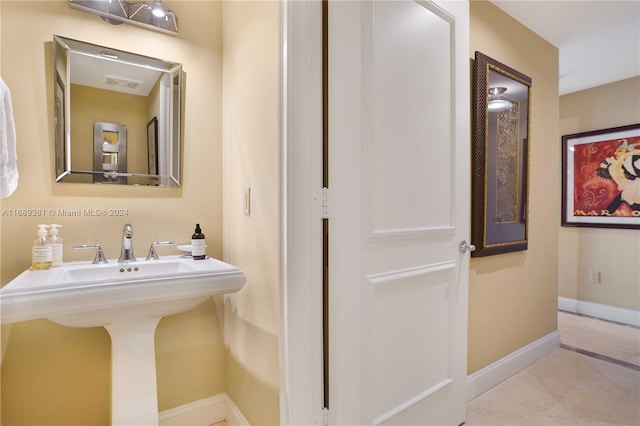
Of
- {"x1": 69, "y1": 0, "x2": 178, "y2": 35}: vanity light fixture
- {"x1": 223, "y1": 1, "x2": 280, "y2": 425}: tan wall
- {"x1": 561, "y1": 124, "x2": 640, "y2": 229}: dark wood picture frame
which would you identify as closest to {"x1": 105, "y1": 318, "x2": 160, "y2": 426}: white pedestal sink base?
{"x1": 223, "y1": 1, "x2": 280, "y2": 425}: tan wall

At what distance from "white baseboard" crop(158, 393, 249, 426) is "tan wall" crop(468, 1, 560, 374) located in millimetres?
1335

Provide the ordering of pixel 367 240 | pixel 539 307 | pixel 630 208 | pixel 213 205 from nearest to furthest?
1. pixel 367 240
2. pixel 213 205
3. pixel 539 307
4. pixel 630 208

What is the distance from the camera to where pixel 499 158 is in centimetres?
214

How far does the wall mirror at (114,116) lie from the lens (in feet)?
4.91

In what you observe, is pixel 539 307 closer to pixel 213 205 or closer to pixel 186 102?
pixel 213 205

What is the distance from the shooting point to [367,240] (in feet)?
4.30

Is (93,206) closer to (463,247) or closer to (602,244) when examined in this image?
(463,247)

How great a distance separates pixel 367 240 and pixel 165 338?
116 centimetres

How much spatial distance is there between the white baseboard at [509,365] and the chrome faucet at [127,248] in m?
1.91

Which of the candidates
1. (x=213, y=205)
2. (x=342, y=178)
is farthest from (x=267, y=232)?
(x=213, y=205)

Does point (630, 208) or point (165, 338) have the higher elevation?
point (630, 208)

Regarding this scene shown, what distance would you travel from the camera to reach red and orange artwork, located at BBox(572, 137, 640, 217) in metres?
3.14

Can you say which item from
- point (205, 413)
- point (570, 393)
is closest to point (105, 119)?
point (205, 413)

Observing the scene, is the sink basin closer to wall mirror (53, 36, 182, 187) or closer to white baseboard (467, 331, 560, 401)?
wall mirror (53, 36, 182, 187)
